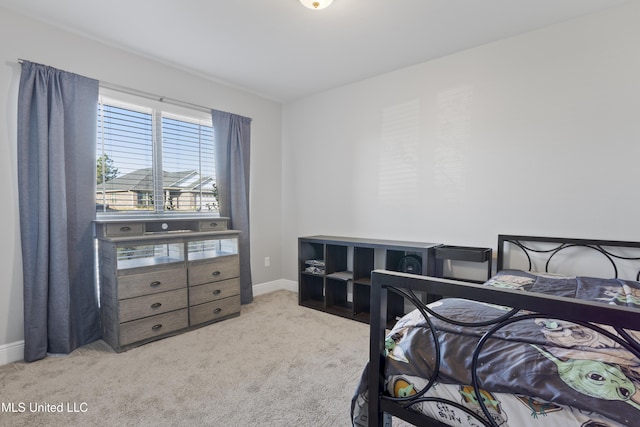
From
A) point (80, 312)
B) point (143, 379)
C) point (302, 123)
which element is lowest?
point (143, 379)

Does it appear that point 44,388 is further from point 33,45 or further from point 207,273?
point 33,45

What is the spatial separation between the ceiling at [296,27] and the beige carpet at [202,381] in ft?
7.97

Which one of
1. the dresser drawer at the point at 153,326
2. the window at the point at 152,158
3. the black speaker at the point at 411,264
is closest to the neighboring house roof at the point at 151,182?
the window at the point at 152,158

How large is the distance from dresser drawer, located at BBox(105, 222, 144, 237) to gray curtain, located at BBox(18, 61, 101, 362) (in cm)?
23

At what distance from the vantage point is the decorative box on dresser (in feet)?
7.77

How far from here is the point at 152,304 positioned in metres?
2.51

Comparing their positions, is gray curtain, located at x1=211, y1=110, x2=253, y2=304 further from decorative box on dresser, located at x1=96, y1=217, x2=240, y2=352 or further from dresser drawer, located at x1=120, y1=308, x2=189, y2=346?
dresser drawer, located at x1=120, y1=308, x2=189, y2=346

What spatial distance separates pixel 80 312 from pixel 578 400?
9.98 feet

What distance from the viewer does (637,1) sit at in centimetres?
204

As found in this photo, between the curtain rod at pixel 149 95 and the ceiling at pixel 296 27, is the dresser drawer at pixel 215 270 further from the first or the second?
the ceiling at pixel 296 27

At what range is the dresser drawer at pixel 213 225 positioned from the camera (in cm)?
302

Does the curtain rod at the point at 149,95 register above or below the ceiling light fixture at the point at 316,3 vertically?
below

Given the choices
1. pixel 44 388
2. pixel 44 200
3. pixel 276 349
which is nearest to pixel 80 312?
pixel 44 388

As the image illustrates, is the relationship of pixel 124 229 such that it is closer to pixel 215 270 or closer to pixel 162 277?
pixel 162 277
